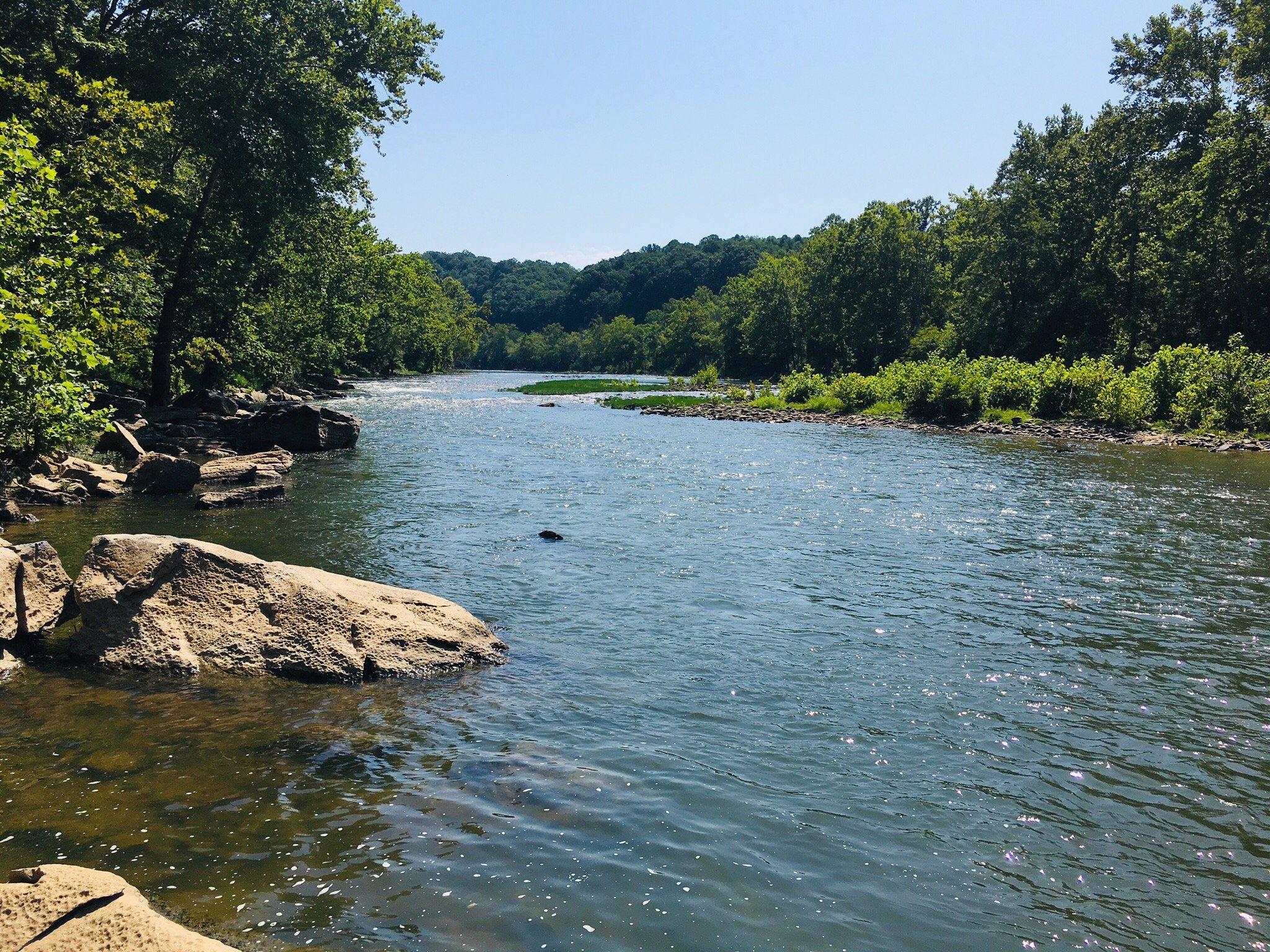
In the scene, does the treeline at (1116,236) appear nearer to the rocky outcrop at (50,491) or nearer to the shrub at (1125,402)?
the shrub at (1125,402)

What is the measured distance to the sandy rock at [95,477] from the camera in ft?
73.4

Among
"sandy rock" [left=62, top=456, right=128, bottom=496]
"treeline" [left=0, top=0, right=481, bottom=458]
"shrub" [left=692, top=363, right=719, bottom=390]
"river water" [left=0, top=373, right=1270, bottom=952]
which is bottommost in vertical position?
"river water" [left=0, top=373, right=1270, bottom=952]

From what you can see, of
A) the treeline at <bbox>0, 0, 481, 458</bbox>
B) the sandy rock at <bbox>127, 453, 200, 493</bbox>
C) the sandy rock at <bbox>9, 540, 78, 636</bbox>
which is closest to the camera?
the sandy rock at <bbox>9, 540, 78, 636</bbox>

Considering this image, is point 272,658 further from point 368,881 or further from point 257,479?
point 257,479

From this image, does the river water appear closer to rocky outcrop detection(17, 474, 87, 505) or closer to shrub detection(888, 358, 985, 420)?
rocky outcrop detection(17, 474, 87, 505)

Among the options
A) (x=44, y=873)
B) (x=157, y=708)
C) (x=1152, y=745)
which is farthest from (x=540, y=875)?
(x=1152, y=745)

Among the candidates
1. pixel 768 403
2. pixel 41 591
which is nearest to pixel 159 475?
pixel 41 591

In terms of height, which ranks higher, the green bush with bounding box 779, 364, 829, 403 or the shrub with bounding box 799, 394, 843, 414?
the green bush with bounding box 779, 364, 829, 403

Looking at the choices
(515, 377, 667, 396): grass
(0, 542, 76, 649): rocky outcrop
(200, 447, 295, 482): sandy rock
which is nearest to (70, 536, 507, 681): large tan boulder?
(0, 542, 76, 649): rocky outcrop

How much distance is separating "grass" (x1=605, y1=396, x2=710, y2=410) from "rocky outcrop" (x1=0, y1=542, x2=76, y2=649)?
5705 centimetres

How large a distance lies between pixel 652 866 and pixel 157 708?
19.8ft

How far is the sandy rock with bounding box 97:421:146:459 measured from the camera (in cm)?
2730

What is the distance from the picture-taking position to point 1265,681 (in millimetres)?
10852

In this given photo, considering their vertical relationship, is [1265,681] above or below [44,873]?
below
